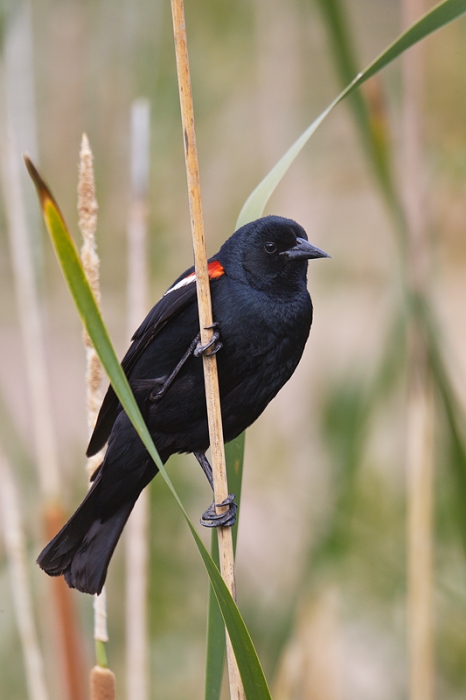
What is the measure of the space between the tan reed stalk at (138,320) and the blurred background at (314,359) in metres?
0.28

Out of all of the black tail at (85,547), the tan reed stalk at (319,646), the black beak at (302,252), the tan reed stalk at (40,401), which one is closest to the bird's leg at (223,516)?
the black tail at (85,547)

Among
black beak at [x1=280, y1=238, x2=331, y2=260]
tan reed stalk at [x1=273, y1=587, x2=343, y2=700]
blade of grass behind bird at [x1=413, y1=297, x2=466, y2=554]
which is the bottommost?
tan reed stalk at [x1=273, y1=587, x2=343, y2=700]

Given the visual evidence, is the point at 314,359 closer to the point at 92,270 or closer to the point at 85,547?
the point at 85,547

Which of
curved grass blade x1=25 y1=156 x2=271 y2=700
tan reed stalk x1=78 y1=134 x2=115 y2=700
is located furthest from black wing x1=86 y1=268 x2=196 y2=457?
curved grass blade x1=25 y1=156 x2=271 y2=700

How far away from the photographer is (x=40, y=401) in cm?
173

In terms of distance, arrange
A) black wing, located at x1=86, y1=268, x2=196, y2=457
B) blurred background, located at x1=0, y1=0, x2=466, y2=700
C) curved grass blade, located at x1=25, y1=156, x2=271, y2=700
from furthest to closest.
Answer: blurred background, located at x1=0, y1=0, x2=466, y2=700
black wing, located at x1=86, y1=268, x2=196, y2=457
curved grass blade, located at x1=25, y1=156, x2=271, y2=700

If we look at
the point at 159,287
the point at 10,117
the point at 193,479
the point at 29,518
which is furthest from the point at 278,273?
Result: the point at 159,287

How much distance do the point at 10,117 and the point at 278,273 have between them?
2.92ft

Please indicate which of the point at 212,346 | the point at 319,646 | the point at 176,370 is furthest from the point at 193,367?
the point at 319,646

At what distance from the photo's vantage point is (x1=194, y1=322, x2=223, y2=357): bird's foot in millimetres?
1323

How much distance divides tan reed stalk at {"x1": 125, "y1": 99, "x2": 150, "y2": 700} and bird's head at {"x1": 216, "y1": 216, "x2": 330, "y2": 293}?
0.21m

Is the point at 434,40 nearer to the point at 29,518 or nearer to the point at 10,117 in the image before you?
the point at 10,117

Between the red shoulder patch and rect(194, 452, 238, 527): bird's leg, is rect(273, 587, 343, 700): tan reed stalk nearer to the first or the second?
rect(194, 452, 238, 527): bird's leg

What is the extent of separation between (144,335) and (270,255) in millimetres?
346
